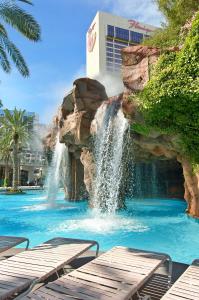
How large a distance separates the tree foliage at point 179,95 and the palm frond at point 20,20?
840cm

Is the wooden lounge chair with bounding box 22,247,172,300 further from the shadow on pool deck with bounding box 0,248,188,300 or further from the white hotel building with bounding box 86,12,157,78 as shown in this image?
the white hotel building with bounding box 86,12,157,78

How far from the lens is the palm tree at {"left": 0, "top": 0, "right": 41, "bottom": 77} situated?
13.6m

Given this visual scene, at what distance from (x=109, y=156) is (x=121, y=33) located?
2398 inches

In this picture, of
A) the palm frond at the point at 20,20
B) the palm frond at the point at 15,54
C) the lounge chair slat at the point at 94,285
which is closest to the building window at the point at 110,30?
the palm frond at the point at 15,54

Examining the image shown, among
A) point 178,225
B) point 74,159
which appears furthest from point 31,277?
point 74,159

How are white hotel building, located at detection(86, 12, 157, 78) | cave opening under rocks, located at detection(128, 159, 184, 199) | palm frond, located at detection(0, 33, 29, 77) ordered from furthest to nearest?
white hotel building, located at detection(86, 12, 157, 78) → cave opening under rocks, located at detection(128, 159, 184, 199) → palm frond, located at detection(0, 33, 29, 77)

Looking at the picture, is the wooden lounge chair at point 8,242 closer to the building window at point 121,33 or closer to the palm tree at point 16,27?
the palm tree at point 16,27

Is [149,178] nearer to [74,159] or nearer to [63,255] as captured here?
[74,159]

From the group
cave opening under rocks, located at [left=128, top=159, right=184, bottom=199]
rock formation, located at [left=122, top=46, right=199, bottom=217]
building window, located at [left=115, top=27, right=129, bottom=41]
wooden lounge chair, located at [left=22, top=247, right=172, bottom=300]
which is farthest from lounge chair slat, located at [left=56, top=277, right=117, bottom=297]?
building window, located at [left=115, top=27, right=129, bottom=41]

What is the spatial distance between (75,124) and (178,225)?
8947 millimetres

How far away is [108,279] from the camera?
4285 millimetres

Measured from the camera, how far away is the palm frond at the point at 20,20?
13.6 m

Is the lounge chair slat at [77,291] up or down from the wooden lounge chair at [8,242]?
down

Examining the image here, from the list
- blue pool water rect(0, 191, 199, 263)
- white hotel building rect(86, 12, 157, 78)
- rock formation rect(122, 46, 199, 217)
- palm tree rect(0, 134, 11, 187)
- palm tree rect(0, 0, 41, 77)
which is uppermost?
white hotel building rect(86, 12, 157, 78)
